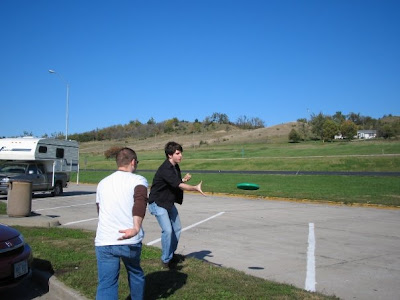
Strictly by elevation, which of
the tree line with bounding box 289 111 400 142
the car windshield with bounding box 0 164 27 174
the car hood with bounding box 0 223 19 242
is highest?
the tree line with bounding box 289 111 400 142

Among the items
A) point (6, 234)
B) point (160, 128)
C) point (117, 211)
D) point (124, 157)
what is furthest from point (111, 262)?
point (160, 128)

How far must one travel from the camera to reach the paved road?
6.21 meters

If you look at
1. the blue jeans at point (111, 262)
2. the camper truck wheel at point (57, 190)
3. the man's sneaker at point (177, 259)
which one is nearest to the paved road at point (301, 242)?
the man's sneaker at point (177, 259)

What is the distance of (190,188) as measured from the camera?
5.64 metres

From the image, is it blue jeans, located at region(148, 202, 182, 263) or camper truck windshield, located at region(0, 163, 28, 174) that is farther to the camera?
camper truck windshield, located at region(0, 163, 28, 174)

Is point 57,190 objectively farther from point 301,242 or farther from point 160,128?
point 160,128

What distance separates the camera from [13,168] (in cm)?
2047

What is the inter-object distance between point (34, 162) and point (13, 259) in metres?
16.9

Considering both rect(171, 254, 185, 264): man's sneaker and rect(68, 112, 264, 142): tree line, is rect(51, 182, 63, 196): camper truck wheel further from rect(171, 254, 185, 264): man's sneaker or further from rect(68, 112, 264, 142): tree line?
rect(68, 112, 264, 142): tree line

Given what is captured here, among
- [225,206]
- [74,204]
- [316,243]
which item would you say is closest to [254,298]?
[316,243]

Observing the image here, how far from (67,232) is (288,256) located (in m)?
4.91

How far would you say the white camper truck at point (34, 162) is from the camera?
2030 cm

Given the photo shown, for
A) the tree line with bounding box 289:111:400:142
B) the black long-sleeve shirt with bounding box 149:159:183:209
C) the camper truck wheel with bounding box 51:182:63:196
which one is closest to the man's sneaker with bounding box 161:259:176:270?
the black long-sleeve shirt with bounding box 149:159:183:209

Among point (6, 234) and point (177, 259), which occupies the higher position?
point (6, 234)
